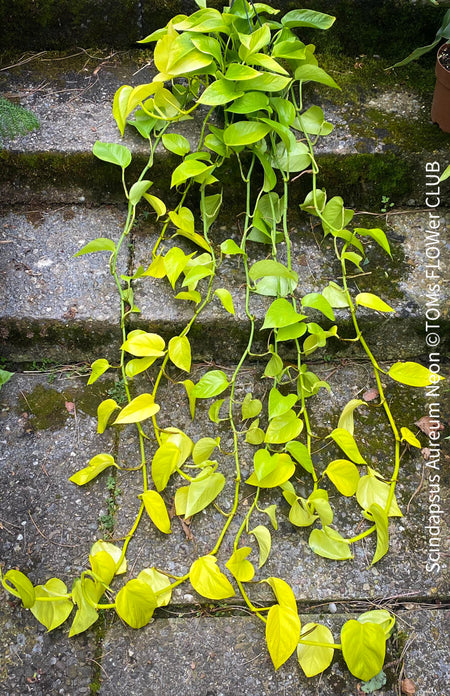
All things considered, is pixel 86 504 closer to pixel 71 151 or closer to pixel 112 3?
pixel 71 151

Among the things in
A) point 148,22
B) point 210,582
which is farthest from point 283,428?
point 148,22

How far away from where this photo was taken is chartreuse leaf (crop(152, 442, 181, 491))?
127 centimetres

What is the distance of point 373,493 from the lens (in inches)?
52.2

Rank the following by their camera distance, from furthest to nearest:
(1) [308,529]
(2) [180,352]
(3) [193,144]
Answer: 1. (3) [193,144]
2. (2) [180,352]
3. (1) [308,529]

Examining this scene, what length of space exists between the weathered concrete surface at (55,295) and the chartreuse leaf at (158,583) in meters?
0.61

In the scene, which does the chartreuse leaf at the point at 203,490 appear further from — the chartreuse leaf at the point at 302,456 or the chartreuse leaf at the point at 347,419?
the chartreuse leaf at the point at 347,419

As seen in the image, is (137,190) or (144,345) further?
(137,190)

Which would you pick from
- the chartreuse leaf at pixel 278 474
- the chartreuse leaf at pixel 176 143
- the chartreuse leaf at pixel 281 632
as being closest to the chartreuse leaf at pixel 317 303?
the chartreuse leaf at pixel 278 474

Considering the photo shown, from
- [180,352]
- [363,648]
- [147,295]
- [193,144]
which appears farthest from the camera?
[193,144]

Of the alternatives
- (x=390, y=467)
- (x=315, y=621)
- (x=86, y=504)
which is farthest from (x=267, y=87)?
(x=315, y=621)

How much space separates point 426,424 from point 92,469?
85cm

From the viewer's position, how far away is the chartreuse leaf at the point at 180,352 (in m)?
1.41

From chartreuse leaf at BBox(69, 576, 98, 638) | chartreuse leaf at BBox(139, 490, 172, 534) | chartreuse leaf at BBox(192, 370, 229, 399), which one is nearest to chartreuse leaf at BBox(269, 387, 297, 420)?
chartreuse leaf at BBox(192, 370, 229, 399)

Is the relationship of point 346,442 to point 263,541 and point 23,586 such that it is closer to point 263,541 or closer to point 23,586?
point 263,541
